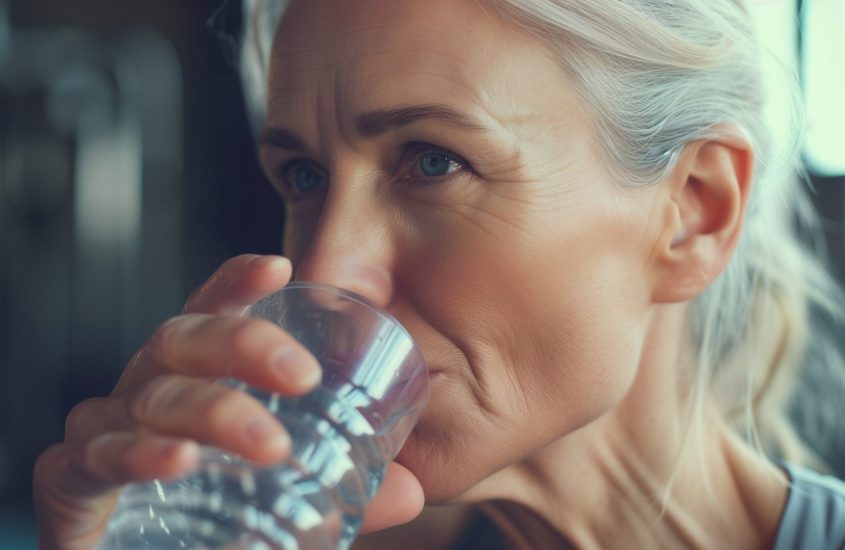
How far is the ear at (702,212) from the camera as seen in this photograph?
1016mm

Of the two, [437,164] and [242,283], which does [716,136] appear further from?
[242,283]

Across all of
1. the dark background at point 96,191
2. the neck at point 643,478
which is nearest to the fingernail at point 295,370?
the neck at point 643,478

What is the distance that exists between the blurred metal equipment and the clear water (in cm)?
229

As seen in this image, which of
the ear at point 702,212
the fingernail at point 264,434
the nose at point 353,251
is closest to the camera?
the fingernail at point 264,434

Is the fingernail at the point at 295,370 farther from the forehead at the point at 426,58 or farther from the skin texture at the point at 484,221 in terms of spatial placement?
the forehead at the point at 426,58

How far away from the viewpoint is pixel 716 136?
1.02 m

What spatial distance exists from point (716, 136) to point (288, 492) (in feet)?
1.95

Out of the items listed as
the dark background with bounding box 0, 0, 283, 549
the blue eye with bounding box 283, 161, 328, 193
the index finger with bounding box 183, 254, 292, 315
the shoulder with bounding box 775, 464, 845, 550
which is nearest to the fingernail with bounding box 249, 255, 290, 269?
the index finger with bounding box 183, 254, 292, 315

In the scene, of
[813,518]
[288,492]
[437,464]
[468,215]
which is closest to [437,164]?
[468,215]

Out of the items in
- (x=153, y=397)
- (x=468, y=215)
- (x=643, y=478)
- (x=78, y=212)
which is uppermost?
(x=468, y=215)

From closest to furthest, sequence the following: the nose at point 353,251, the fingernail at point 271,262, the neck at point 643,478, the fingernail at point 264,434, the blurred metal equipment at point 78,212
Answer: the fingernail at point 264,434
the fingernail at point 271,262
the nose at point 353,251
the neck at point 643,478
the blurred metal equipment at point 78,212

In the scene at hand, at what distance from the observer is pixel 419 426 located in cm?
92

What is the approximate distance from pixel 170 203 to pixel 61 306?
1.47 ft

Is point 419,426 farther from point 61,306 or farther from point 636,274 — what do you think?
point 61,306
